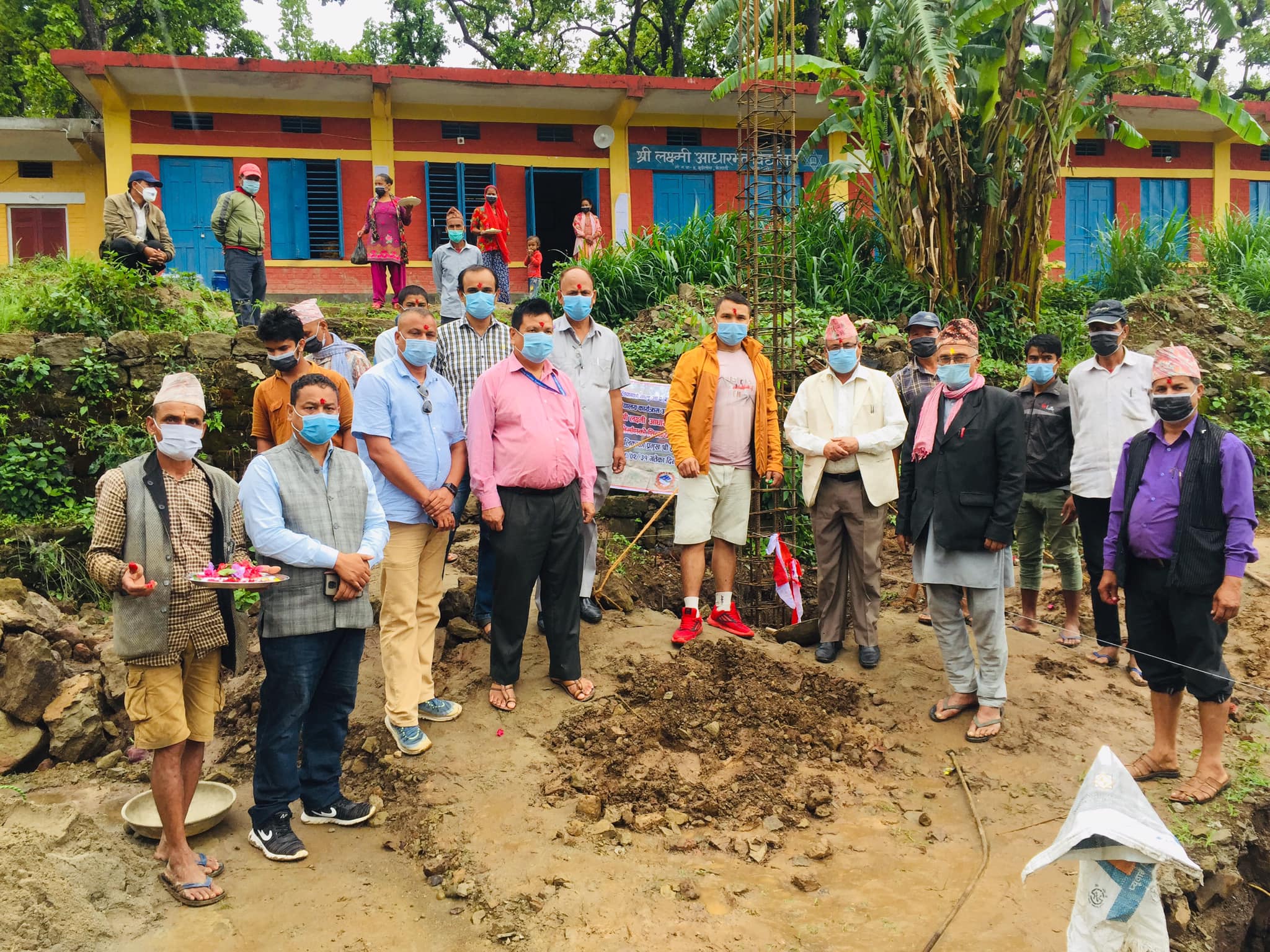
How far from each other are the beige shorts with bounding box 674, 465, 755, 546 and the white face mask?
291cm

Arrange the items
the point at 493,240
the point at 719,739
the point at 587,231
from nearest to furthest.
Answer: the point at 719,739 < the point at 493,240 < the point at 587,231

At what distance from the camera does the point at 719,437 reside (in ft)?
19.3

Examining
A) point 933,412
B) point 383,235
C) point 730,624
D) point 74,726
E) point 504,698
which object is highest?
point 383,235

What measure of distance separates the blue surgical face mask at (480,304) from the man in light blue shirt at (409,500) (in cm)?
56

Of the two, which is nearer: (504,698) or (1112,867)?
(1112,867)

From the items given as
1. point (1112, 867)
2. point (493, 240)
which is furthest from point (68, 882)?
point (493, 240)

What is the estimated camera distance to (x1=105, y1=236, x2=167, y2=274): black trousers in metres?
8.59

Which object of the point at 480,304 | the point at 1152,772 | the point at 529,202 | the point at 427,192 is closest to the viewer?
the point at 1152,772

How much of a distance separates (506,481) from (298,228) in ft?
39.4

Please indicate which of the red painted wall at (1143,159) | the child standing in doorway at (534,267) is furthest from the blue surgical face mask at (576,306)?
Answer: the red painted wall at (1143,159)

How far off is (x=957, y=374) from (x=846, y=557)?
4.43ft

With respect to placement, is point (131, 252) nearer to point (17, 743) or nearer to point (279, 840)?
point (17, 743)

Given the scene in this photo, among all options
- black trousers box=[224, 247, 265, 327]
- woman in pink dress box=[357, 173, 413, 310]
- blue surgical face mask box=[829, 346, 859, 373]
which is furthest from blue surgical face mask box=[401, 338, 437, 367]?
woman in pink dress box=[357, 173, 413, 310]

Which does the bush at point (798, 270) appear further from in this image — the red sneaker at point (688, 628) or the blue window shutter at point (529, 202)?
the blue window shutter at point (529, 202)
